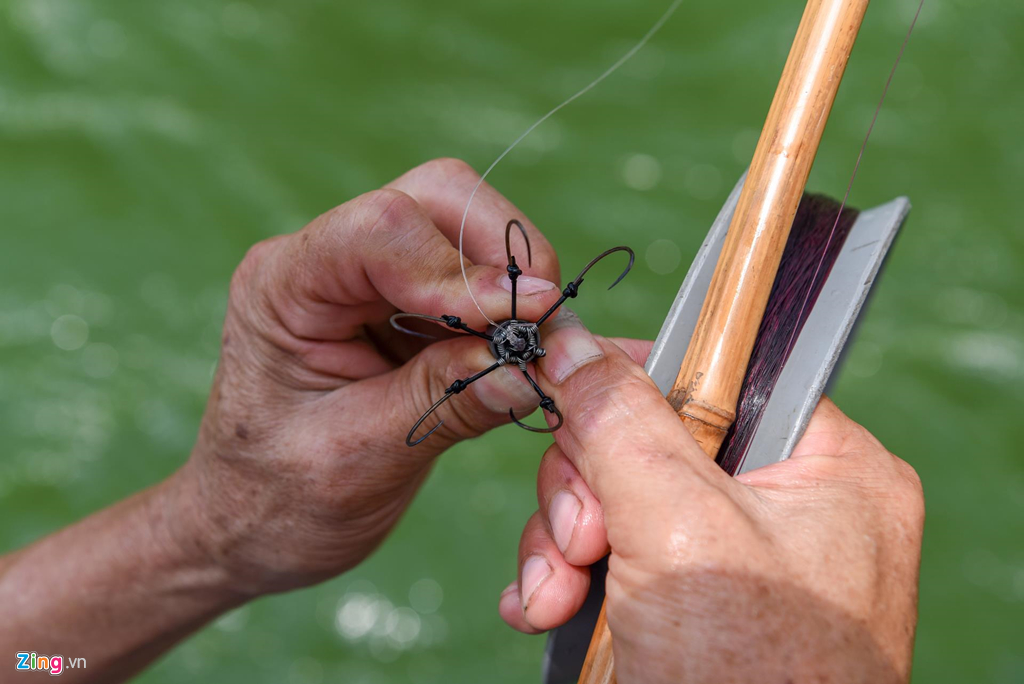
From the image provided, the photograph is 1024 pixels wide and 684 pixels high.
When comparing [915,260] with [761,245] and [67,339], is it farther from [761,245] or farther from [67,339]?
[67,339]

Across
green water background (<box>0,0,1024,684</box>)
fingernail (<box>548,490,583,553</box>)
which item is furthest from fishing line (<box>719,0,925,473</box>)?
green water background (<box>0,0,1024,684</box>)

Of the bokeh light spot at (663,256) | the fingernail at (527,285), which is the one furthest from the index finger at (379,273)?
the bokeh light spot at (663,256)

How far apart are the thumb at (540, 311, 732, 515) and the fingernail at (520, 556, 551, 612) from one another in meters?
0.29

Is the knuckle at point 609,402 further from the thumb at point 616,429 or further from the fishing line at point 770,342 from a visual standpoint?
the fishing line at point 770,342

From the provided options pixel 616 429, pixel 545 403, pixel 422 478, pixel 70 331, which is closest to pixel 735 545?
pixel 616 429

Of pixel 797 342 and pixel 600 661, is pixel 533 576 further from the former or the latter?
pixel 797 342

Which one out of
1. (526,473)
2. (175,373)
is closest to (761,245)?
(526,473)

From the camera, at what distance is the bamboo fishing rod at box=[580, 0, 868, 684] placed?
59.7 inches

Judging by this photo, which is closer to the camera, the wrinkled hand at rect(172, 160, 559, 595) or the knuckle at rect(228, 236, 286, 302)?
the wrinkled hand at rect(172, 160, 559, 595)

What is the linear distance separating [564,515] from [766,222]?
781 mm

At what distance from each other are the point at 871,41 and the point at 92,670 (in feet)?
16.2

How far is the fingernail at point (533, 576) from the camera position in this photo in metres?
1.61

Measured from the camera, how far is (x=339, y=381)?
2184 millimetres

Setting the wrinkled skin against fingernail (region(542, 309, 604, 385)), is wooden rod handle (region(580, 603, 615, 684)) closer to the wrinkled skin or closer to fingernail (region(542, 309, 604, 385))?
the wrinkled skin
